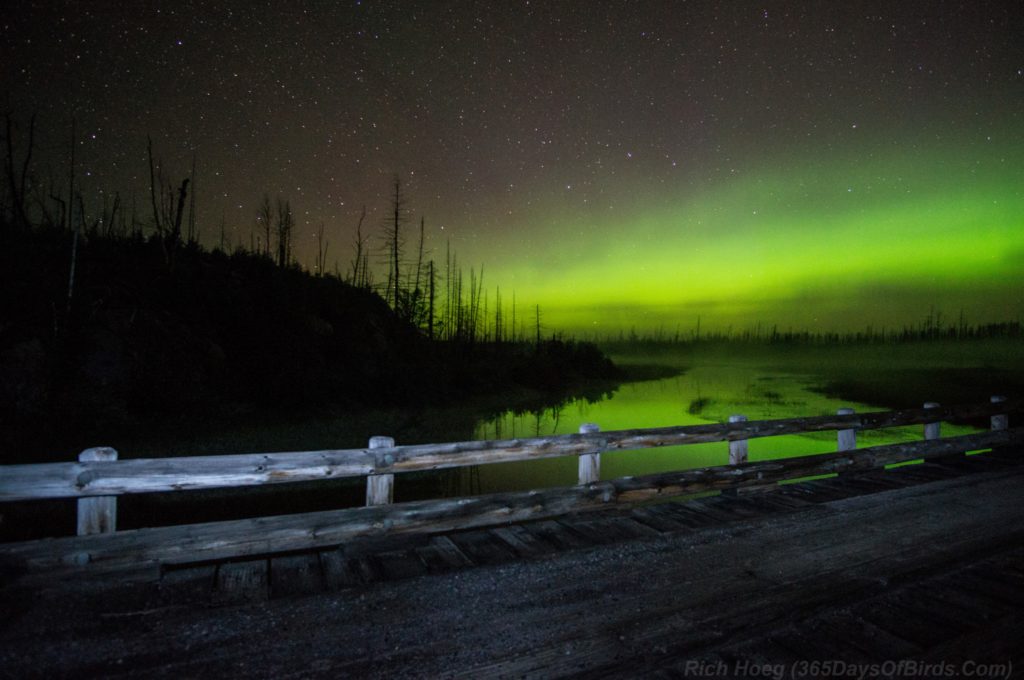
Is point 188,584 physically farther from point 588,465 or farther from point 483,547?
point 588,465

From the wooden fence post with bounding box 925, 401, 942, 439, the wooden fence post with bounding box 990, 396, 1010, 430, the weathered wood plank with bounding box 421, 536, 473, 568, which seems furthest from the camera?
the wooden fence post with bounding box 990, 396, 1010, 430

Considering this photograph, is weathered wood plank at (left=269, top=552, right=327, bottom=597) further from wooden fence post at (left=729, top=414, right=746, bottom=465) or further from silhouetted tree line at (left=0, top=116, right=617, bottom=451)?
silhouetted tree line at (left=0, top=116, right=617, bottom=451)

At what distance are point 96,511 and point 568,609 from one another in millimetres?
3959

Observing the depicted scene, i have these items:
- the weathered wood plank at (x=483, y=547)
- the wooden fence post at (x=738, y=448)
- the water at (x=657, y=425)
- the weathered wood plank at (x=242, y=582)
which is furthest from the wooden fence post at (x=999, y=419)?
the weathered wood plank at (x=242, y=582)

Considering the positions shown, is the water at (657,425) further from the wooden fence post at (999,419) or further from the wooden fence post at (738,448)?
the wooden fence post at (999,419)

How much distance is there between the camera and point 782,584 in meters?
4.15

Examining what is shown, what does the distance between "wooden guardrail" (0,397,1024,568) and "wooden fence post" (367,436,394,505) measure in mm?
10

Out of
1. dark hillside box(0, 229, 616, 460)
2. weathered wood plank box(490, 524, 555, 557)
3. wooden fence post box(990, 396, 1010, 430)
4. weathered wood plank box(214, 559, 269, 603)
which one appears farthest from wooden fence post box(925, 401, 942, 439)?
dark hillside box(0, 229, 616, 460)

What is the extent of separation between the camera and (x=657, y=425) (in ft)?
91.4

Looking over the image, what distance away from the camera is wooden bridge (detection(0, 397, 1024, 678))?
3.12 m

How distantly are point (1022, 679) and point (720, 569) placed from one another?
1.94 metres

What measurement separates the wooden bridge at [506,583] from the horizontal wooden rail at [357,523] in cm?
2

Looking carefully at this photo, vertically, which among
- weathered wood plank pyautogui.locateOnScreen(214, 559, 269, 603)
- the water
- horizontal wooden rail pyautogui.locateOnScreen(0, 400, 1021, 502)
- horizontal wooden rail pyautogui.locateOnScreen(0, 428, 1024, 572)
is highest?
horizontal wooden rail pyautogui.locateOnScreen(0, 400, 1021, 502)

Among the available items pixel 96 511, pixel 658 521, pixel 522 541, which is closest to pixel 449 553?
pixel 522 541
